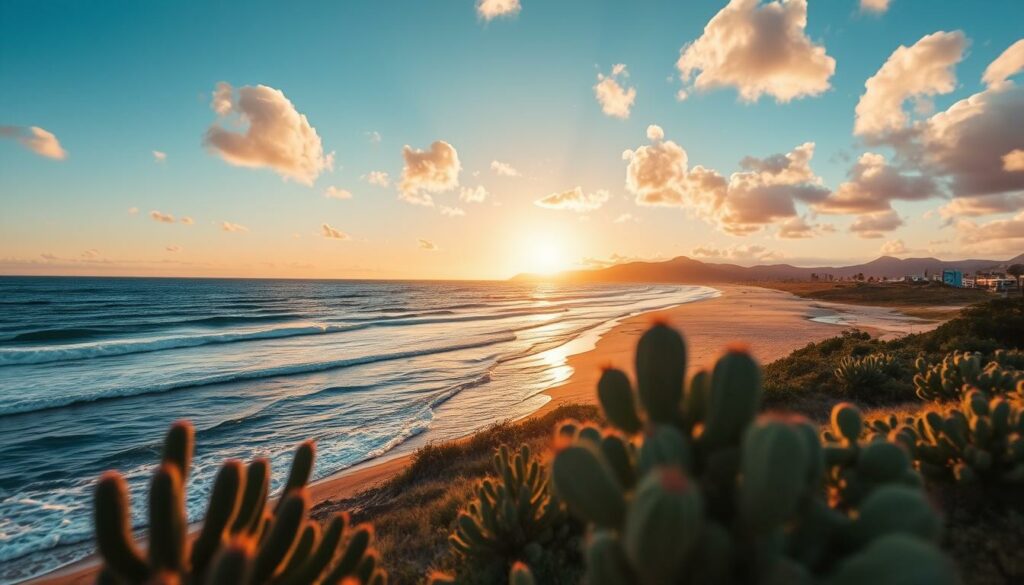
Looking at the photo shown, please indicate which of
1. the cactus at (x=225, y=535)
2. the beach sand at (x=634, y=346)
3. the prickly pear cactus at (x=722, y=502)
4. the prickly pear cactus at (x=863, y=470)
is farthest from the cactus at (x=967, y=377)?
the cactus at (x=225, y=535)

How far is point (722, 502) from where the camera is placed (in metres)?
1.51

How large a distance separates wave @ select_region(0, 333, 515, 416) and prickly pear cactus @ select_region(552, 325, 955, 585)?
2117cm

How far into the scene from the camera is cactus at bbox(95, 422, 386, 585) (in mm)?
1579

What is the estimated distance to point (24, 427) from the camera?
13734 millimetres

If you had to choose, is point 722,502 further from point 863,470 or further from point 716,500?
point 863,470

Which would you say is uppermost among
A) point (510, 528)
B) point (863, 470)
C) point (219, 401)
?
point (863, 470)

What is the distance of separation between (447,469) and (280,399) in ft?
33.6

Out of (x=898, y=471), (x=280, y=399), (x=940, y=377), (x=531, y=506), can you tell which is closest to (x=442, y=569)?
(x=531, y=506)

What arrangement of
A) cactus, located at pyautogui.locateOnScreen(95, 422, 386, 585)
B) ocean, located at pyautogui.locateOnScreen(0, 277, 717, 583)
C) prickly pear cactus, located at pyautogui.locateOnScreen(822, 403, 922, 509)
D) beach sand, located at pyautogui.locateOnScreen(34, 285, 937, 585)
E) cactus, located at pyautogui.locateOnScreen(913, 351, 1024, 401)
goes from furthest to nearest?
ocean, located at pyautogui.locateOnScreen(0, 277, 717, 583) < beach sand, located at pyautogui.locateOnScreen(34, 285, 937, 585) < cactus, located at pyautogui.locateOnScreen(913, 351, 1024, 401) < prickly pear cactus, located at pyautogui.locateOnScreen(822, 403, 922, 509) < cactus, located at pyautogui.locateOnScreen(95, 422, 386, 585)

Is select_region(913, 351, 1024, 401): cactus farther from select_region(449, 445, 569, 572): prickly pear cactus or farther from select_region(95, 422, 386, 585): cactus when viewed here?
select_region(95, 422, 386, 585): cactus

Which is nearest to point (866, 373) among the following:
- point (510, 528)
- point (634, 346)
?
point (634, 346)

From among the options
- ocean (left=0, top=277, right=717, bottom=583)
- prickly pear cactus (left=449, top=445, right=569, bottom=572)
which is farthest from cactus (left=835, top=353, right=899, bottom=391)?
prickly pear cactus (left=449, top=445, right=569, bottom=572)

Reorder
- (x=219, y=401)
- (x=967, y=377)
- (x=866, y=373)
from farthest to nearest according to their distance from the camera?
1. (x=219, y=401)
2. (x=866, y=373)
3. (x=967, y=377)

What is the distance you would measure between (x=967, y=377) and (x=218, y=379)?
22411mm
